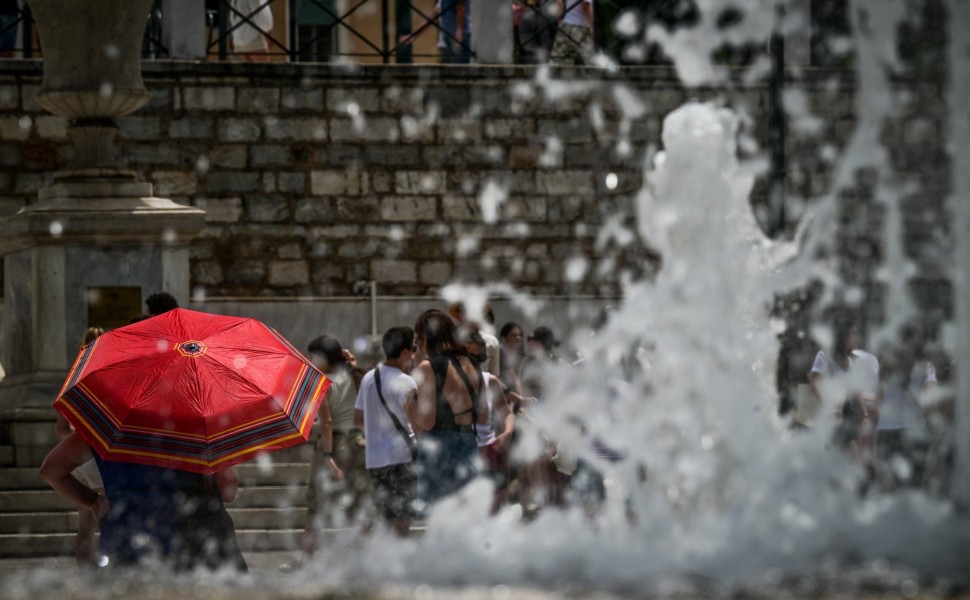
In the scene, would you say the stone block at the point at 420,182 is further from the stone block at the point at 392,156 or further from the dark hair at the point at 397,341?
the dark hair at the point at 397,341

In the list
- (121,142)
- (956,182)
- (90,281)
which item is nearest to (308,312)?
(121,142)

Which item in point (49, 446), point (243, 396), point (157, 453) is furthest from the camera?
point (49, 446)

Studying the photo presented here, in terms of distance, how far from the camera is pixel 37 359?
10.8 metres

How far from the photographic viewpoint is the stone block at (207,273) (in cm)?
1605

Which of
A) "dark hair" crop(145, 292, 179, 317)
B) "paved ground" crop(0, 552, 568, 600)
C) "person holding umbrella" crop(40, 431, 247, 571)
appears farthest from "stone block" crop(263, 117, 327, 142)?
"paved ground" crop(0, 552, 568, 600)

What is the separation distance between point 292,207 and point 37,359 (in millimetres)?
5686

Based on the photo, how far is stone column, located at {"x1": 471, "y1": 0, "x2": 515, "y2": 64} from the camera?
1677cm

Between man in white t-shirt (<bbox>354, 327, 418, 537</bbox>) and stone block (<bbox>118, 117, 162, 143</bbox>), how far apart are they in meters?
7.66

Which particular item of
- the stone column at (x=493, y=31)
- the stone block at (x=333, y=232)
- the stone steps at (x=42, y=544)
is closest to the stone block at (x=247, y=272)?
the stone block at (x=333, y=232)

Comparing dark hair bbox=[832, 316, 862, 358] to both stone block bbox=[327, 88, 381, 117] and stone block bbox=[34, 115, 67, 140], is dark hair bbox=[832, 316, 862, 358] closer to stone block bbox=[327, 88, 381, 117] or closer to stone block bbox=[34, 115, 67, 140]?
stone block bbox=[327, 88, 381, 117]

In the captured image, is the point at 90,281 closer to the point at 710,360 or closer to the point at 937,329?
the point at 710,360

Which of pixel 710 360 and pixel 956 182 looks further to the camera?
pixel 710 360

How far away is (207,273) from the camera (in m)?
16.1

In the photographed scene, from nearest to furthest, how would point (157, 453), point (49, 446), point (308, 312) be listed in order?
point (157, 453)
point (49, 446)
point (308, 312)
